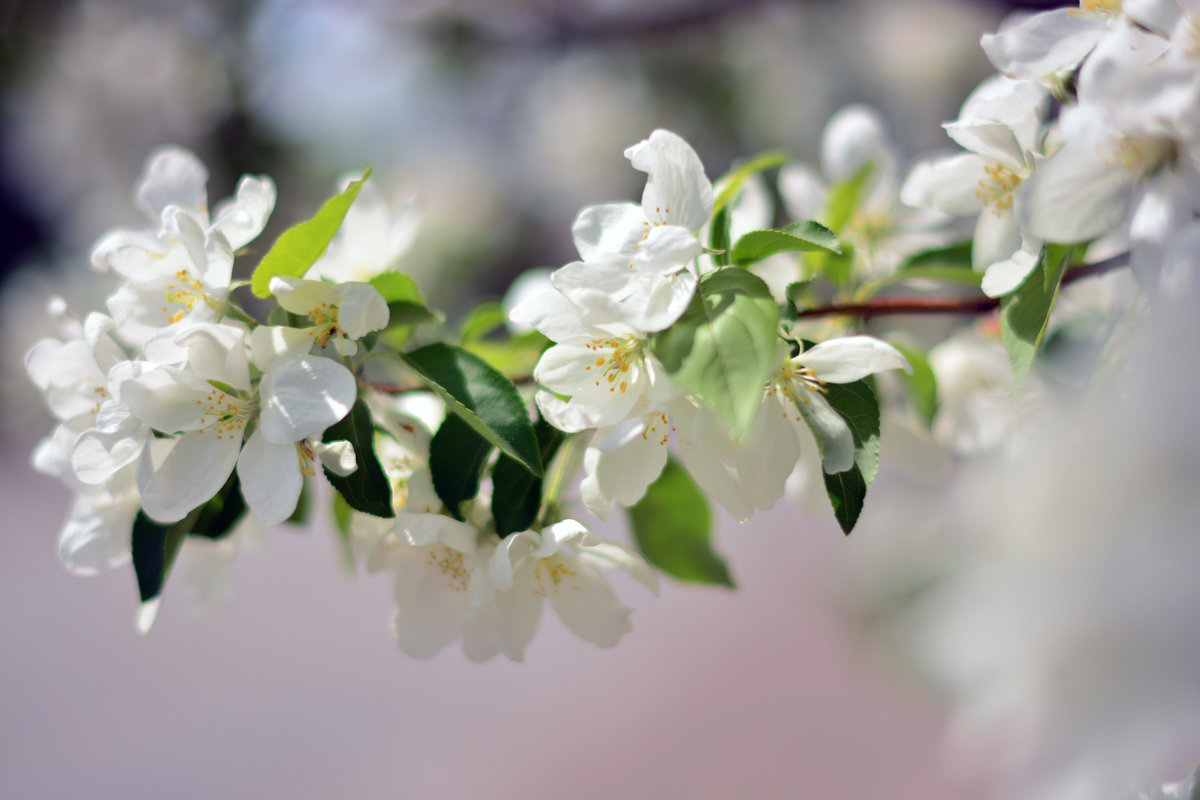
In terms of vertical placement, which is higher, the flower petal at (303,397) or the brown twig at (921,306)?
the flower petal at (303,397)

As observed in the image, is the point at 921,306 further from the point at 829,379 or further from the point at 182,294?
the point at 182,294

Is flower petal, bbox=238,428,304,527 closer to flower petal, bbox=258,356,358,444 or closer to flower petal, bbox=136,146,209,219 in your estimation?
flower petal, bbox=258,356,358,444

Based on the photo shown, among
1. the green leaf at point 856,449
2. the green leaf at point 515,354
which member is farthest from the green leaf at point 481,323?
the green leaf at point 856,449

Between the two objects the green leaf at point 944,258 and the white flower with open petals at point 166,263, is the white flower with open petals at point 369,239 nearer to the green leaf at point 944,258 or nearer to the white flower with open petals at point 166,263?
the white flower with open petals at point 166,263

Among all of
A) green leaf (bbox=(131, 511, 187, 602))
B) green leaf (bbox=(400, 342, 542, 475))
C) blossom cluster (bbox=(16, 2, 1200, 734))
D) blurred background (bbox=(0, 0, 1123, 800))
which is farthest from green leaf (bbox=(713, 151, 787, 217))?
blurred background (bbox=(0, 0, 1123, 800))

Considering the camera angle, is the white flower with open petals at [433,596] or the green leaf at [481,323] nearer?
the white flower with open petals at [433,596]

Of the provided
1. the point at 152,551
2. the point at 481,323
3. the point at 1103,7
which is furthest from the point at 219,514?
the point at 1103,7

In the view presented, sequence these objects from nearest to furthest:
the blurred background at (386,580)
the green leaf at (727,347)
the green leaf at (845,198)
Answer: the green leaf at (727,347), the green leaf at (845,198), the blurred background at (386,580)

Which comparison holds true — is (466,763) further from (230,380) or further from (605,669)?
(230,380)

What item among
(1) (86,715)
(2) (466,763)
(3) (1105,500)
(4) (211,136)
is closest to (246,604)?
(1) (86,715)
